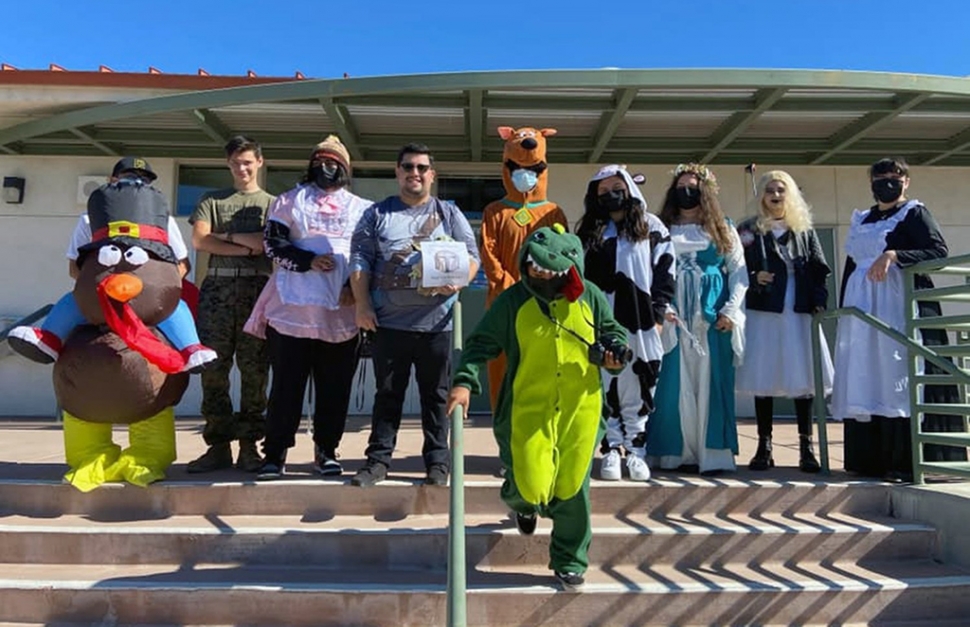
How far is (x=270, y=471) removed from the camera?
149 inches

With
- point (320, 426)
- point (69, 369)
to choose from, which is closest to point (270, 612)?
point (320, 426)

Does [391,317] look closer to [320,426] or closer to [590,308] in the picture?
[320,426]

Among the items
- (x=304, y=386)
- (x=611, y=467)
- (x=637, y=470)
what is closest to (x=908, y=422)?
(x=637, y=470)

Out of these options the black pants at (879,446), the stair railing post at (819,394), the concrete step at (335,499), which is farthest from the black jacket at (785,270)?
the concrete step at (335,499)

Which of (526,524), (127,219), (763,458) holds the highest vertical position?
(127,219)

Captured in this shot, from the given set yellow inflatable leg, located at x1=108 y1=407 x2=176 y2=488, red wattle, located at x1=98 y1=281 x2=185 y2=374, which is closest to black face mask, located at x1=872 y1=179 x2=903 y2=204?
red wattle, located at x1=98 y1=281 x2=185 y2=374

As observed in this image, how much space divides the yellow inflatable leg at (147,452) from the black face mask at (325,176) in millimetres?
1561

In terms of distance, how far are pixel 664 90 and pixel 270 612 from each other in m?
5.25

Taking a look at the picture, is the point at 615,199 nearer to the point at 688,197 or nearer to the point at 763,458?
the point at 688,197

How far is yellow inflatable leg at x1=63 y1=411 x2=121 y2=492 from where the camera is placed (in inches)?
143

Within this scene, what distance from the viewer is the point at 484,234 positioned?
3.91 m

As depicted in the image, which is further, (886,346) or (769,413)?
(769,413)

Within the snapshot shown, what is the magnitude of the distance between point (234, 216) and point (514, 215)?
1688 millimetres

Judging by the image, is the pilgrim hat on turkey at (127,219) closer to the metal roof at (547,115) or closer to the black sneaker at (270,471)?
the black sneaker at (270,471)
